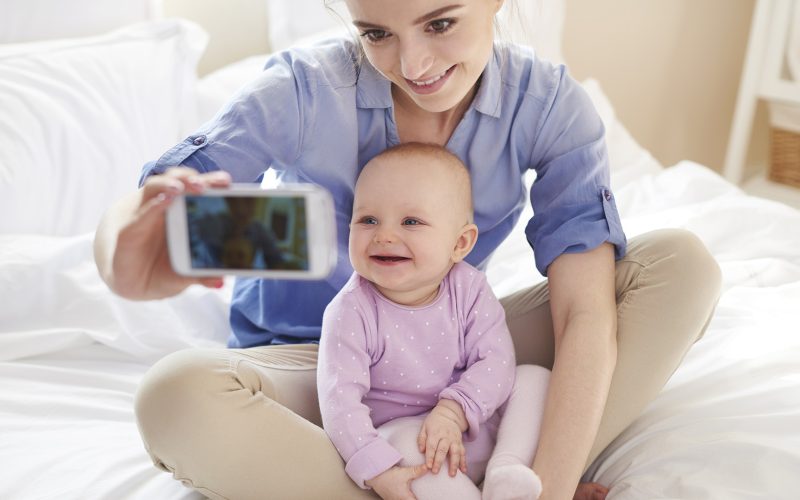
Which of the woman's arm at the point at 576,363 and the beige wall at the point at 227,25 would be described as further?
the beige wall at the point at 227,25

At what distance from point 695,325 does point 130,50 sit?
115 cm

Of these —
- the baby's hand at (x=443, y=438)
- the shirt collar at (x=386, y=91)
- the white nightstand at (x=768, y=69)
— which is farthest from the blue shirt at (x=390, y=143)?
the white nightstand at (x=768, y=69)

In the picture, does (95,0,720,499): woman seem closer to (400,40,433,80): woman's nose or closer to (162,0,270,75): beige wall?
(400,40,433,80): woman's nose

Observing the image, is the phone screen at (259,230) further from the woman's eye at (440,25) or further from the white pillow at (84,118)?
the white pillow at (84,118)

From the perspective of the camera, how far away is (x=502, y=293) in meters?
1.41

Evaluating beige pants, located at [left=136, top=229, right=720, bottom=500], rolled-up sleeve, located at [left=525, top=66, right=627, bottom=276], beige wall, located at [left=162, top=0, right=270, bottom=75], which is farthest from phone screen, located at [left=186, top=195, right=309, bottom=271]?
beige wall, located at [left=162, top=0, right=270, bottom=75]

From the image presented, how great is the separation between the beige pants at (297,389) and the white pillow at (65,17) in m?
0.90

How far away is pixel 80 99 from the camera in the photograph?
149 centimetres

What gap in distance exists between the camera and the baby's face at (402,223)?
98 cm

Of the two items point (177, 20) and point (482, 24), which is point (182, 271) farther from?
point (177, 20)

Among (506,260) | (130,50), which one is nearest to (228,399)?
(506,260)

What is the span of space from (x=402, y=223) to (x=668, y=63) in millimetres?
1826

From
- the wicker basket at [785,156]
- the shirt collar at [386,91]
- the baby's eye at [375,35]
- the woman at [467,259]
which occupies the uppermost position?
the baby's eye at [375,35]

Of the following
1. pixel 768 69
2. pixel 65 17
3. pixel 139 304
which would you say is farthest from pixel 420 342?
pixel 768 69
